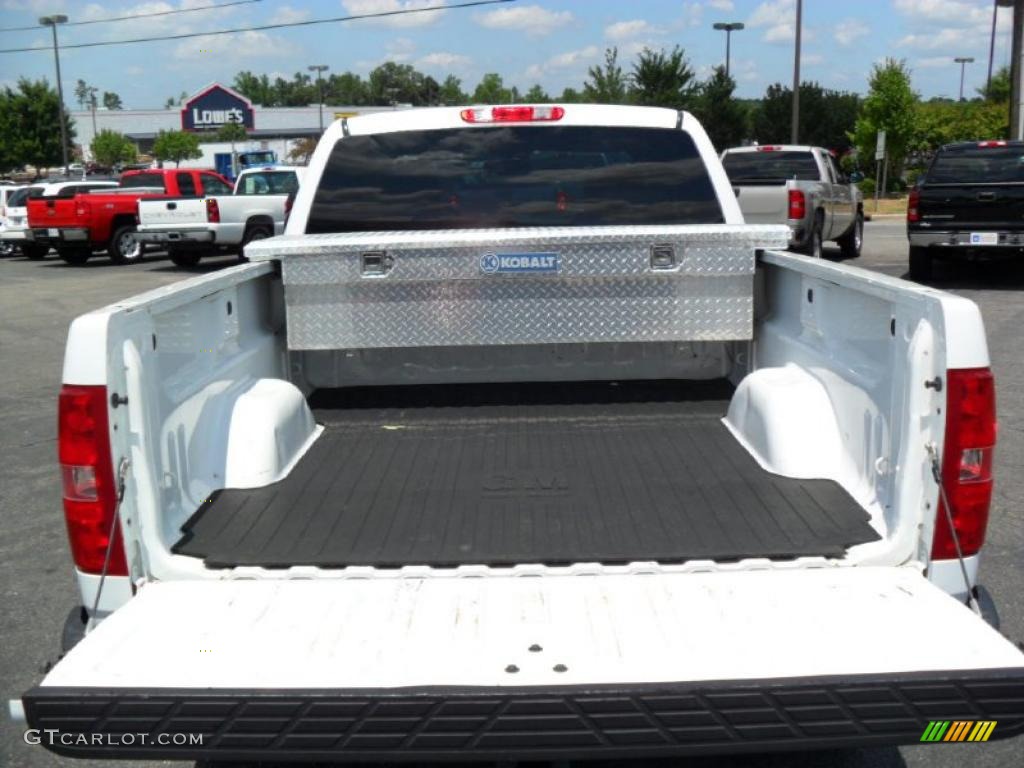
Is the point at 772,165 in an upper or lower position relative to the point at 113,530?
upper

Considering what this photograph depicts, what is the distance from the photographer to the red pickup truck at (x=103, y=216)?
21.9m

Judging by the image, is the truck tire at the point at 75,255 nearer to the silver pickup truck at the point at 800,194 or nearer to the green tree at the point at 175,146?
the silver pickup truck at the point at 800,194

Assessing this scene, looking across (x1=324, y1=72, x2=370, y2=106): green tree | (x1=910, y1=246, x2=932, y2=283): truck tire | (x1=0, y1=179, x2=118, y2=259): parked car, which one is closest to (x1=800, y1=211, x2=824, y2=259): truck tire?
(x1=910, y1=246, x2=932, y2=283): truck tire

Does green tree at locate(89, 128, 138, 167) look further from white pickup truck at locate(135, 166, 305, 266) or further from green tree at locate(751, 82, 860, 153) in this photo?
white pickup truck at locate(135, 166, 305, 266)

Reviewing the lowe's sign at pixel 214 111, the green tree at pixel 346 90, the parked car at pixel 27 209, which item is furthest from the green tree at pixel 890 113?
the green tree at pixel 346 90

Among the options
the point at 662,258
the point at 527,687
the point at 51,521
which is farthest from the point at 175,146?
the point at 527,687

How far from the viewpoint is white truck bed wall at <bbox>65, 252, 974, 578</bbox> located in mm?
2684

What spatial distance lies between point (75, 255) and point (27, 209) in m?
1.63

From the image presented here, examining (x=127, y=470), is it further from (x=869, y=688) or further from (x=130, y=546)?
(x=869, y=688)

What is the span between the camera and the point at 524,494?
3408 mm

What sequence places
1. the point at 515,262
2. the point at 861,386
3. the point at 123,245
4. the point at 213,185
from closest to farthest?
1. the point at 861,386
2. the point at 515,262
3. the point at 123,245
4. the point at 213,185

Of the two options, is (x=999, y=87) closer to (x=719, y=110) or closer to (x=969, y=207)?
(x=719, y=110)

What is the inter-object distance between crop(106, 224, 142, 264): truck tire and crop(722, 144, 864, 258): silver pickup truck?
1243 centimetres

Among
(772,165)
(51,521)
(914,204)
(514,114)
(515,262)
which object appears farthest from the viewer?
(772,165)
